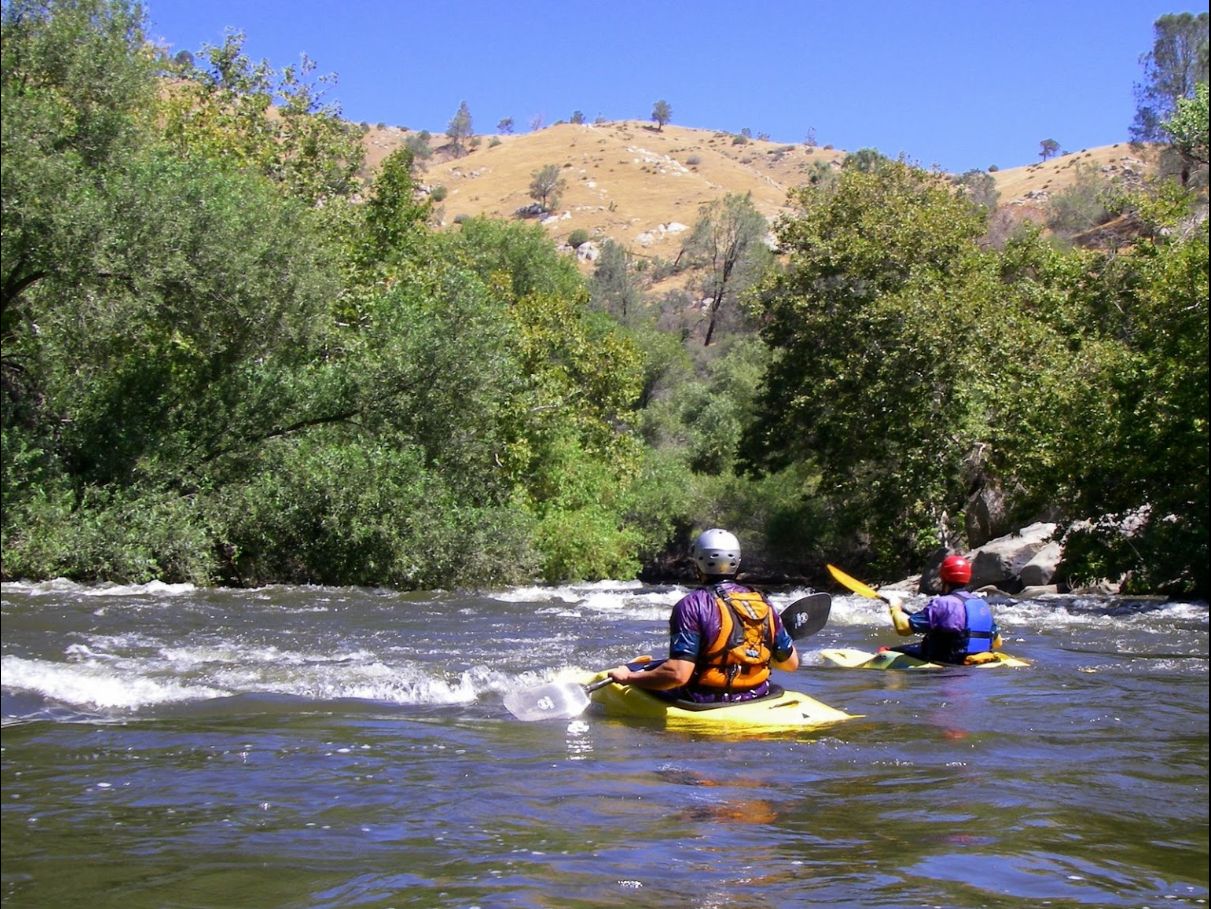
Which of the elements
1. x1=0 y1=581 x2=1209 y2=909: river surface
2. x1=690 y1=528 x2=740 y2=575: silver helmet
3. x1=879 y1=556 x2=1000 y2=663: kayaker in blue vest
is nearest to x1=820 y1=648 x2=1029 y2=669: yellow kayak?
x1=879 y1=556 x2=1000 y2=663: kayaker in blue vest

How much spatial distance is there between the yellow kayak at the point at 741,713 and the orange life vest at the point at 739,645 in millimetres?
147

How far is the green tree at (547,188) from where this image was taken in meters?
90.3

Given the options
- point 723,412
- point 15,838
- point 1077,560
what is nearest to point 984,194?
point 723,412

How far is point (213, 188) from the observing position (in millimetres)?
17391

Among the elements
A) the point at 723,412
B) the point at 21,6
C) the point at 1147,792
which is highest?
the point at 21,6

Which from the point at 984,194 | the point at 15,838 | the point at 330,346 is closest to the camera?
the point at 15,838

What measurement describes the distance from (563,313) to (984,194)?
170 feet

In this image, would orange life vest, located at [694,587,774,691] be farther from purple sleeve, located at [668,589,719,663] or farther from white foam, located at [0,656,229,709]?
white foam, located at [0,656,229,709]

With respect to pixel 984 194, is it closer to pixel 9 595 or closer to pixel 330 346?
pixel 330 346

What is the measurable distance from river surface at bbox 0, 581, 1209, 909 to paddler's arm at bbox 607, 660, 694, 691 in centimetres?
27

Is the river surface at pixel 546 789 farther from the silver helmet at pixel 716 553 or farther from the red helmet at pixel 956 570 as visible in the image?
the silver helmet at pixel 716 553

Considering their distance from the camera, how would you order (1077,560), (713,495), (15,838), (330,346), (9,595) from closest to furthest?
(15,838)
(9,595)
(1077,560)
(330,346)
(713,495)

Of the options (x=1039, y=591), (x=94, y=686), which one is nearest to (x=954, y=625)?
(x=94, y=686)

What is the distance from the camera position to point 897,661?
1009 cm
